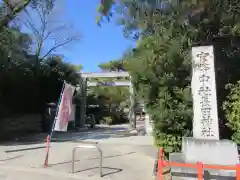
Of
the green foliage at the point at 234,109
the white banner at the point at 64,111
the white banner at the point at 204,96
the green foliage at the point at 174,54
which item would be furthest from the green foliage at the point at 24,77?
the green foliage at the point at 234,109

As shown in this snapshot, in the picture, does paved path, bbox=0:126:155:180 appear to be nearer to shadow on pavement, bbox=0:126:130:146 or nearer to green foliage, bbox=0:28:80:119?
shadow on pavement, bbox=0:126:130:146

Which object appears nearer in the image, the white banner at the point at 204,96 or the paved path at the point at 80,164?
the white banner at the point at 204,96

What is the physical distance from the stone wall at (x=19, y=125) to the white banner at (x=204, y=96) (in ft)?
45.8

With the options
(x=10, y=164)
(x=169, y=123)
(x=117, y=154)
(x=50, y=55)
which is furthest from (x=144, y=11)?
(x=50, y=55)

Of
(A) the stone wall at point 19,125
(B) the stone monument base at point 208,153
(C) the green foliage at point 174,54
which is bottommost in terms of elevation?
(B) the stone monument base at point 208,153

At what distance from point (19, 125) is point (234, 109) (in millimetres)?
16753

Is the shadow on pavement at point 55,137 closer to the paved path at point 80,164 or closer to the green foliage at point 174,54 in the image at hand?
the paved path at point 80,164

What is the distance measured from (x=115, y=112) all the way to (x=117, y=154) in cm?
3094

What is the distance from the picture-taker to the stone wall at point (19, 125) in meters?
20.6

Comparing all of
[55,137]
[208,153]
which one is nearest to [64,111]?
[208,153]

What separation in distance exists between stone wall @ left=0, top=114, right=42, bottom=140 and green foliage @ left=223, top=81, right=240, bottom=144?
14.0 metres

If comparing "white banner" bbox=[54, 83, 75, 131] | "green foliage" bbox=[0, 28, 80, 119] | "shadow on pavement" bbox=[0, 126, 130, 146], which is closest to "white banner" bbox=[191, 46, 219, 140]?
"white banner" bbox=[54, 83, 75, 131]

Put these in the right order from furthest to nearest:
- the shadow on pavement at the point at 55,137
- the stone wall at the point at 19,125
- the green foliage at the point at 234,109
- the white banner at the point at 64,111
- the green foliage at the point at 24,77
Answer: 1. the stone wall at the point at 19,125
2. the green foliage at the point at 24,77
3. the shadow on pavement at the point at 55,137
4. the white banner at the point at 64,111
5. the green foliage at the point at 234,109

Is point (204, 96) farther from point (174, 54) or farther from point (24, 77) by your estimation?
point (24, 77)
